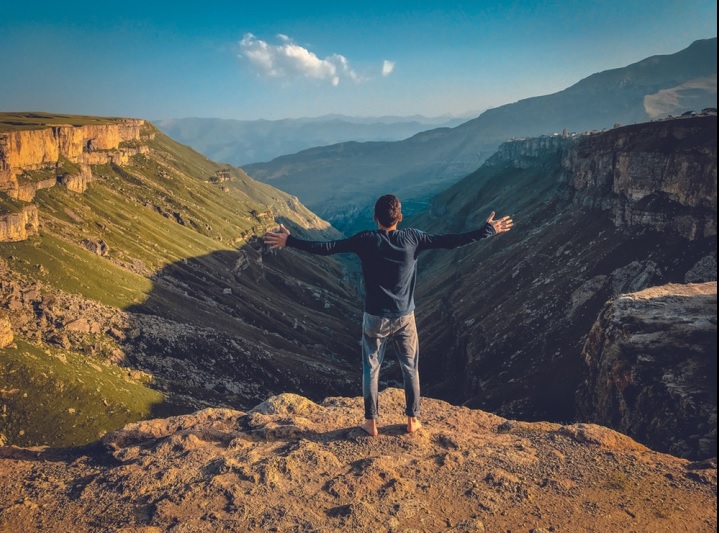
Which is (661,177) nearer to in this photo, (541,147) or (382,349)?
(382,349)

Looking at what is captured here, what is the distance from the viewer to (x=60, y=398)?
4878cm

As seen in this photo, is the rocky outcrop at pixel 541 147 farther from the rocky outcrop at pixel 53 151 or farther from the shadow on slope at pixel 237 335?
the rocky outcrop at pixel 53 151

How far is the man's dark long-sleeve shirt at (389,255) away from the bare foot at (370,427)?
10.2 ft

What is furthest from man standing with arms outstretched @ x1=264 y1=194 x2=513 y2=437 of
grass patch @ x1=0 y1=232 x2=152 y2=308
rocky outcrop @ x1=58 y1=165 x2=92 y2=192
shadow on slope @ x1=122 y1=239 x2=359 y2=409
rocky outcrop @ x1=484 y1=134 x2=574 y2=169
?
rocky outcrop @ x1=484 y1=134 x2=574 y2=169

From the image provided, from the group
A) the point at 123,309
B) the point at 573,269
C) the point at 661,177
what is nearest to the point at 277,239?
the point at 123,309

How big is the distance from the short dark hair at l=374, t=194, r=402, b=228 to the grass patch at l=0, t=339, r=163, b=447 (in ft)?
153

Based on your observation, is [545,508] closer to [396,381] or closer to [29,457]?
[29,457]

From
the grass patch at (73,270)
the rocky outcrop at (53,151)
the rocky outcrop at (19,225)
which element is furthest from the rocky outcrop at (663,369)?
the rocky outcrop at (53,151)

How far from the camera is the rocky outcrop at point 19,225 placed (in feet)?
224

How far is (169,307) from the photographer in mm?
81562

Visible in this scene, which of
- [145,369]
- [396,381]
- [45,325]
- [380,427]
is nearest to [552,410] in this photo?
[396,381]

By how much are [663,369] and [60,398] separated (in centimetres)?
5461

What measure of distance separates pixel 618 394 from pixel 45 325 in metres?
64.3

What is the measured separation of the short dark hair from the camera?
37.1 ft
